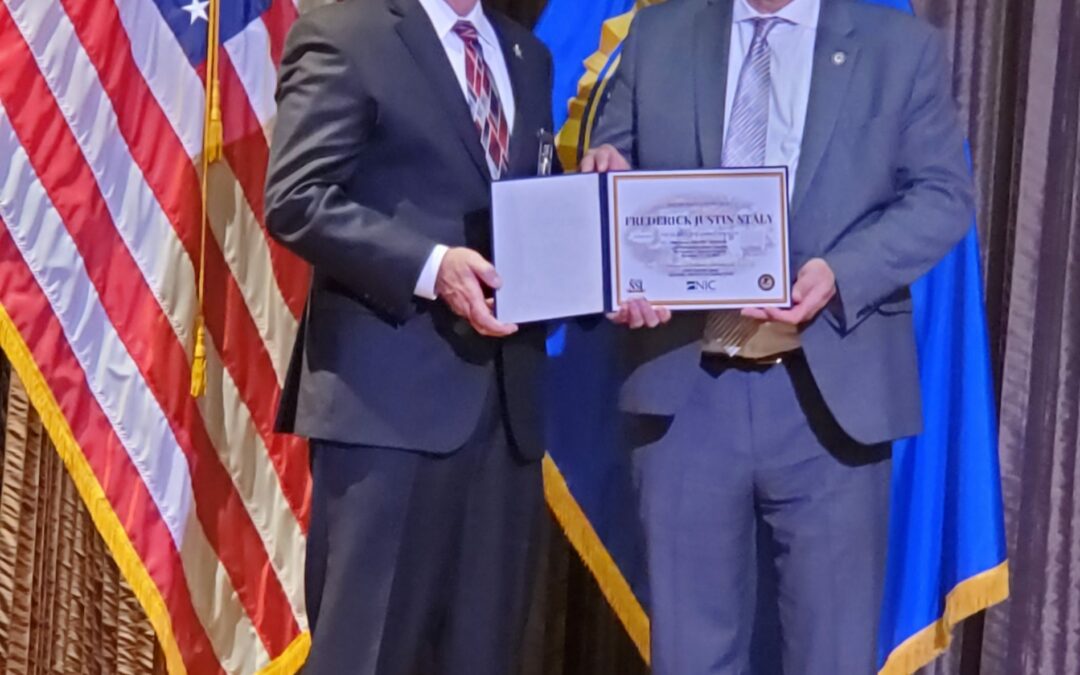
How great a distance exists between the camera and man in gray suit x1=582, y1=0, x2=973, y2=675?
1.79 meters

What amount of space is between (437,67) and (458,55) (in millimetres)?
83

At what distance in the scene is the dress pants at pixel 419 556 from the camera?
1698mm

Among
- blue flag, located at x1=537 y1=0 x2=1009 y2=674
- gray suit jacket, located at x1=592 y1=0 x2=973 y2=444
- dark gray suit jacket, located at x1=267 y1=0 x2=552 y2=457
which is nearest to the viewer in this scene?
dark gray suit jacket, located at x1=267 y1=0 x2=552 y2=457

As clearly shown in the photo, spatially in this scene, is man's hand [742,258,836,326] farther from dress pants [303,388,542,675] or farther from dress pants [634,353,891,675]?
dress pants [303,388,542,675]

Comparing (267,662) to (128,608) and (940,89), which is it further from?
(940,89)

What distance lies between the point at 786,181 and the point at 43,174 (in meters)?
1.41

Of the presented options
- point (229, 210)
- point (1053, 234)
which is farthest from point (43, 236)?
point (1053, 234)

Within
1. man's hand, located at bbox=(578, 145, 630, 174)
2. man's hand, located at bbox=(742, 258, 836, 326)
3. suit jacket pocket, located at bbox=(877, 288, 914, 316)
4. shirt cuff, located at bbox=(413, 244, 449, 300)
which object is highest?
man's hand, located at bbox=(578, 145, 630, 174)

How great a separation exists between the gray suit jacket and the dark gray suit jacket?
307mm

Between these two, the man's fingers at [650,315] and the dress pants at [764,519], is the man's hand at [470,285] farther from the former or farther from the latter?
the dress pants at [764,519]

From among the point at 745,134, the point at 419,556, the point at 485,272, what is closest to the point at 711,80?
the point at 745,134

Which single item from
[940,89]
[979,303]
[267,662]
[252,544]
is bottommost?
[267,662]

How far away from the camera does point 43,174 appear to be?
7.46ft

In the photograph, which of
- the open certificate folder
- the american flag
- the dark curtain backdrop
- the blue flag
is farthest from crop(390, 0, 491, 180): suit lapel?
the dark curtain backdrop
